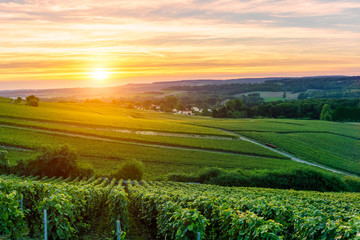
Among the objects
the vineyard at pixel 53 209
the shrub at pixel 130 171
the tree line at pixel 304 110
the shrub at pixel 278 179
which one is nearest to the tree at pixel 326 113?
the tree line at pixel 304 110

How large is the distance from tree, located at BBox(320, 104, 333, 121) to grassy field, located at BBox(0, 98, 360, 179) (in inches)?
1777

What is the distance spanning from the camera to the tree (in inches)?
5305

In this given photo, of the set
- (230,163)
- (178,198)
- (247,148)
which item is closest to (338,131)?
(247,148)

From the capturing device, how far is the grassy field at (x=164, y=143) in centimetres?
5430

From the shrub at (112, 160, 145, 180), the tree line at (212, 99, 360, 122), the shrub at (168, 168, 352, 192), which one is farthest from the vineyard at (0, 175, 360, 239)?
the tree line at (212, 99, 360, 122)

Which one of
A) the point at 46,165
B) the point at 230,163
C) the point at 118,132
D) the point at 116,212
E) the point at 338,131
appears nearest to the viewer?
the point at 116,212

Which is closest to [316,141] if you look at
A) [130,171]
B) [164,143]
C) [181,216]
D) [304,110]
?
[164,143]

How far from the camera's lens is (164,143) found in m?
66.2

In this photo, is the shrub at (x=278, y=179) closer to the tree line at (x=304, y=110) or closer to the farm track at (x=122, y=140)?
the farm track at (x=122, y=140)

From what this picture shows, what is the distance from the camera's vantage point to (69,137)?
209ft

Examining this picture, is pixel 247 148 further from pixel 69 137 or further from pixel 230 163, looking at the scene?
pixel 69 137

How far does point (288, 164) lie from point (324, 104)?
3935 inches

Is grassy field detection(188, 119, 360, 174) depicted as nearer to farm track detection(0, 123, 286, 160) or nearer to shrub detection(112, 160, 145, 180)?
farm track detection(0, 123, 286, 160)

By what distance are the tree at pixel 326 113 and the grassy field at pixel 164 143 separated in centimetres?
4513
